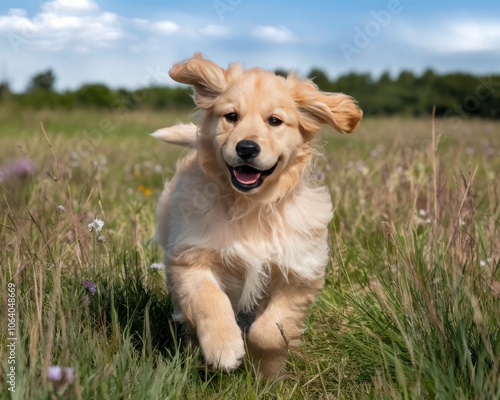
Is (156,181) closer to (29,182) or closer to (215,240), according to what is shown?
(29,182)

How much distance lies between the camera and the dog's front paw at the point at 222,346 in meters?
2.51

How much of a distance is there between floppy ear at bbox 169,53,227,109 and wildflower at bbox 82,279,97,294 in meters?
0.96

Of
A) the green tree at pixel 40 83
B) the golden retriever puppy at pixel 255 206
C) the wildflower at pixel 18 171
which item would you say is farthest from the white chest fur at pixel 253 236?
the green tree at pixel 40 83

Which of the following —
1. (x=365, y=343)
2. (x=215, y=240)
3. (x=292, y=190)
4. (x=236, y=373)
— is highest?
(x=292, y=190)

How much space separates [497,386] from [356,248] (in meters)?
1.90

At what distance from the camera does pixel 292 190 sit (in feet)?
10.2

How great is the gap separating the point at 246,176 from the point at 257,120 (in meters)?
0.25

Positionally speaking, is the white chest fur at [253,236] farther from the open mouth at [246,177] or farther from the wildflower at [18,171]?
the wildflower at [18,171]

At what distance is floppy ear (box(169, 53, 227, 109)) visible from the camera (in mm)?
3172

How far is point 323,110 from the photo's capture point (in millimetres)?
3100

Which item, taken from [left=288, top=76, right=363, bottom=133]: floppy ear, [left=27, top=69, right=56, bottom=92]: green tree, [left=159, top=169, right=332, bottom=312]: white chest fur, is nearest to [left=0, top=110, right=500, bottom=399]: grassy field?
[left=288, top=76, right=363, bottom=133]: floppy ear

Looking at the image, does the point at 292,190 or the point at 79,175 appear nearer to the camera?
the point at 292,190

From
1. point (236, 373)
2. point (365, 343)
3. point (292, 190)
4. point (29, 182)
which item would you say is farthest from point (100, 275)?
Result: point (29, 182)

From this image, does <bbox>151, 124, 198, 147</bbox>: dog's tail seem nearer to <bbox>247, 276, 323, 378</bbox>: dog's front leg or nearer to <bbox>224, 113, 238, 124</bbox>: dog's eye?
<bbox>224, 113, 238, 124</bbox>: dog's eye
